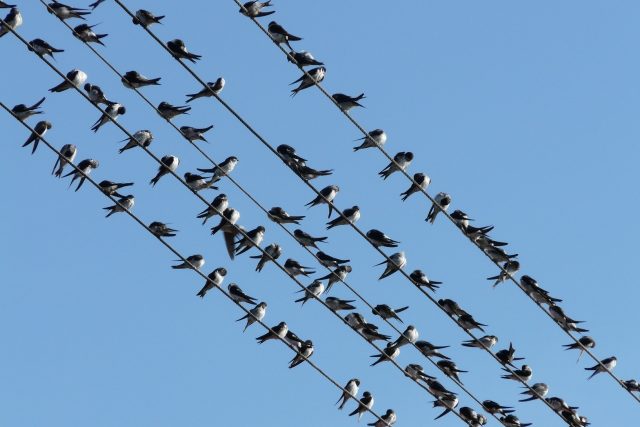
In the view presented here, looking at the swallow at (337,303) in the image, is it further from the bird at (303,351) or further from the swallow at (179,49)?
the swallow at (179,49)

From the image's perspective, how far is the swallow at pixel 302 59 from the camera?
567 inches

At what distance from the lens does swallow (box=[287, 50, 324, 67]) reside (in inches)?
567

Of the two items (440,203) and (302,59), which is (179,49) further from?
(440,203)

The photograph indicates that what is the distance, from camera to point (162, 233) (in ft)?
57.7

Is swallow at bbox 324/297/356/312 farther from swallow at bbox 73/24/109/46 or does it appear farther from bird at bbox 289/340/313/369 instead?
swallow at bbox 73/24/109/46

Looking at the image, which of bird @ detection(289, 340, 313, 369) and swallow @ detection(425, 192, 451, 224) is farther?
swallow @ detection(425, 192, 451, 224)

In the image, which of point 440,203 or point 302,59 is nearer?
point 302,59

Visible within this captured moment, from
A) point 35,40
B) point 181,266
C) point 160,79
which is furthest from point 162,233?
point 35,40

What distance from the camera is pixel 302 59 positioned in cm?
1585

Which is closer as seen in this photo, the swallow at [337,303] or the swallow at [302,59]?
the swallow at [302,59]

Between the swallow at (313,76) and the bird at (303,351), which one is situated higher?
the swallow at (313,76)

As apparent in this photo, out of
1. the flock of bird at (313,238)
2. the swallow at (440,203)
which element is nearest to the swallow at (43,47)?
the flock of bird at (313,238)

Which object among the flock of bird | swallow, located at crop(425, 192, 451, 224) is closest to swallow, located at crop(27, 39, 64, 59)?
the flock of bird

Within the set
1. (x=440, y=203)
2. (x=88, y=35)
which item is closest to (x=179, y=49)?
(x=88, y=35)
